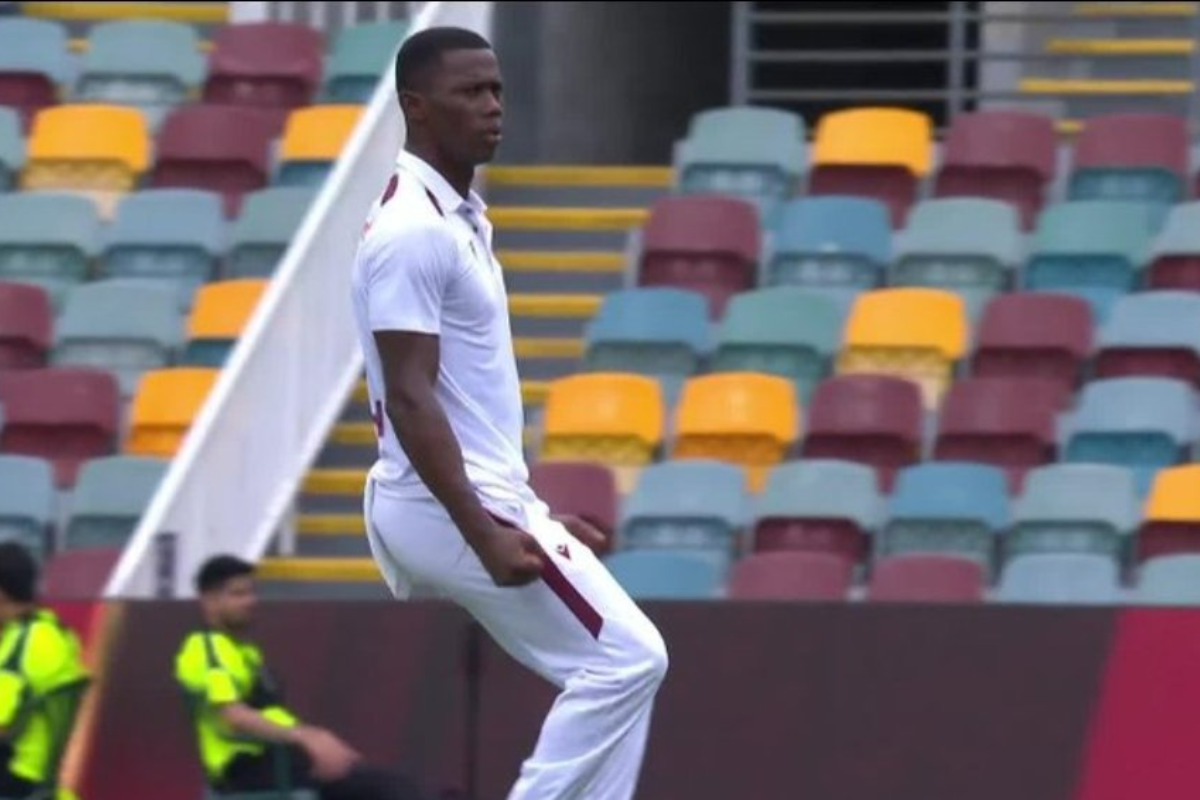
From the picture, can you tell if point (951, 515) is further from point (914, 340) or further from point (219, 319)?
point (219, 319)

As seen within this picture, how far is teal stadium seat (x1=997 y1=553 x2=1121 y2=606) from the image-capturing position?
1113 centimetres

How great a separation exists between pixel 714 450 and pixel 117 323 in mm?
2360

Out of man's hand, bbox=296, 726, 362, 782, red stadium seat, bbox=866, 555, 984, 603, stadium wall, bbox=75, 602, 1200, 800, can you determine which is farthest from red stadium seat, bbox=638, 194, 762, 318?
man's hand, bbox=296, 726, 362, 782

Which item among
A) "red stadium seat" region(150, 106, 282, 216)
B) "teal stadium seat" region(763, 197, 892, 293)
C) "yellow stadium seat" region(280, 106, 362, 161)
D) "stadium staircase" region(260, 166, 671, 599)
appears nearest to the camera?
"stadium staircase" region(260, 166, 671, 599)

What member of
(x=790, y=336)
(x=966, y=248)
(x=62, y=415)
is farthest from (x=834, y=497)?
A: (x=62, y=415)

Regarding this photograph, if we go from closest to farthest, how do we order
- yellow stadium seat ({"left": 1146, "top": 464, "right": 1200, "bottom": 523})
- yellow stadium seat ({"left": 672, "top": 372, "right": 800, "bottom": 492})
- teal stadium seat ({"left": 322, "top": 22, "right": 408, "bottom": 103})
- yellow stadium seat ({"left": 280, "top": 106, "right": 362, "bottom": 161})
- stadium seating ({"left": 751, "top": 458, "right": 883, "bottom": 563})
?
yellow stadium seat ({"left": 1146, "top": 464, "right": 1200, "bottom": 523}) < stadium seating ({"left": 751, "top": 458, "right": 883, "bottom": 563}) < yellow stadium seat ({"left": 672, "top": 372, "right": 800, "bottom": 492}) < yellow stadium seat ({"left": 280, "top": 106, "right": 362, "bottom": 161}) < teal stadium seat ({"left": 322, "top": 22, "right": 408, "bottom": 103})

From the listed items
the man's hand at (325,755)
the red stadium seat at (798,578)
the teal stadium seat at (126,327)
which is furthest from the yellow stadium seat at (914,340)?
the man's hand at (325,755)

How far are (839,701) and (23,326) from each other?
465 cm

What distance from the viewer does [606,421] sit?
12570mm

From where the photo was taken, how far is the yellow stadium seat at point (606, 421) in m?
12.6

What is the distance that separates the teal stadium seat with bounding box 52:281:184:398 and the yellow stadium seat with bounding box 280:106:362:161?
1.12 m

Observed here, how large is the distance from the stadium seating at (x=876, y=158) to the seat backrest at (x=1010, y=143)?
0.79 ft

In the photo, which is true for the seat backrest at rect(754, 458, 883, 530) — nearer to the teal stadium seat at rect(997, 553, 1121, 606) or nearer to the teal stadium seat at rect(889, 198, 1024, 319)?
the teal stadium seat at rect(997, 553, 1121, 606)

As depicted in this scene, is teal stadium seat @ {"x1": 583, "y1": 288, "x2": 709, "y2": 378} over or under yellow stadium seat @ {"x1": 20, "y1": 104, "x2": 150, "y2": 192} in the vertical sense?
under
